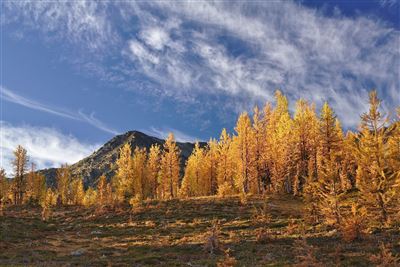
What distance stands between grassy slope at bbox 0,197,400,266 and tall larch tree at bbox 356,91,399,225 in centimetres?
364

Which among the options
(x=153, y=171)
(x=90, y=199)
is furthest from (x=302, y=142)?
(x=90, y=199)

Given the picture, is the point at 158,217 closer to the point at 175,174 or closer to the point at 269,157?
the point at 269,157

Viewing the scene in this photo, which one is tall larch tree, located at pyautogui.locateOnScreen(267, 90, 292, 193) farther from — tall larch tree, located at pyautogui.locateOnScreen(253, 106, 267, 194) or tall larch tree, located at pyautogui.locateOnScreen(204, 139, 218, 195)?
tall larch tree, located at pyautogui.locateOnScreen(204, 139, 218, 195)

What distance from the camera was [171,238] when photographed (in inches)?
1335

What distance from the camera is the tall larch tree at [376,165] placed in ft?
107

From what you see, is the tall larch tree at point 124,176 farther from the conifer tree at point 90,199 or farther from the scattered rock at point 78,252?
the scattered rock at point 78,252

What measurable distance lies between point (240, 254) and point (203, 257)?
2544 millimetres

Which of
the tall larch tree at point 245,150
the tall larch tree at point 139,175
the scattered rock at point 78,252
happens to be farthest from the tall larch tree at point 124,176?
the scattered rock at point 78,252

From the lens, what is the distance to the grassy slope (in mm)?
24094

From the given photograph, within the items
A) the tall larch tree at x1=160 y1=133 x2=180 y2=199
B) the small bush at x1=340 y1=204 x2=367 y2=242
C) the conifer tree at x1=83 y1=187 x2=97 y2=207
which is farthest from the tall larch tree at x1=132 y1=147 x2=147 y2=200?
the small bush at x1=340 y1=204 x2=367 y2=242

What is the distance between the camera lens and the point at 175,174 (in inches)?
2990

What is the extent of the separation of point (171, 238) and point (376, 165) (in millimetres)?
19925

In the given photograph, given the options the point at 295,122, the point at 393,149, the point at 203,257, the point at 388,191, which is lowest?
the point at 203,257

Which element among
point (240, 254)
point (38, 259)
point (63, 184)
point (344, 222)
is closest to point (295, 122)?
point (344, 222)
